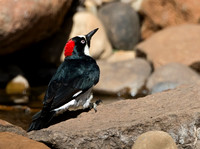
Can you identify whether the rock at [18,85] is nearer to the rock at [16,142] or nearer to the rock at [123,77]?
the rock at [123,77]

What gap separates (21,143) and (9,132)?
→ 0.30 metres

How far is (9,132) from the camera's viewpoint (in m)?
4.27

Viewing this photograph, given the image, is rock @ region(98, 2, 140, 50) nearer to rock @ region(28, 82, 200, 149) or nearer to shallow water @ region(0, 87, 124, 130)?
shallow water @ region(0, 87, 124, 130)

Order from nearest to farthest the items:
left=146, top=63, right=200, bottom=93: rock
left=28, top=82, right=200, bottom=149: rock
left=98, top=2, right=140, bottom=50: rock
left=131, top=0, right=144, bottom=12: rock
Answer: left=28, top=82, right=200, bottom=149: rock → left=146, top=63, right=200, bottom=93: rock → left=98, top=2, right=140, bottom=50: rock → left=131, top=0, right=144, bottom=12: rock

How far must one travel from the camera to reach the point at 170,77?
27.7 ft

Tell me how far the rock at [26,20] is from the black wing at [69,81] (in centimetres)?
307

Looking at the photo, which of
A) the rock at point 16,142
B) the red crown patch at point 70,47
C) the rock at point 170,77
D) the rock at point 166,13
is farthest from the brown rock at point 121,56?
the rock at point 16,142

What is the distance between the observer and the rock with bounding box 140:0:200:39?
1046 cm

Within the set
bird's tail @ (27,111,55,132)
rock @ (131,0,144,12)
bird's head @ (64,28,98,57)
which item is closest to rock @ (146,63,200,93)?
rock @ (131,0,144,12)

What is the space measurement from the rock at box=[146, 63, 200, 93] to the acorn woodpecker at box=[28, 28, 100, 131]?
327 centimetres

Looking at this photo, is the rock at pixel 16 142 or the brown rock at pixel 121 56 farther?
the brown rock at pixel 121 56

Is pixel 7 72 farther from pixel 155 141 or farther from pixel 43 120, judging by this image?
pixel 155 141

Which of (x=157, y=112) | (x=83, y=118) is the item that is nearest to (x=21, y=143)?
(x=83, y=118)

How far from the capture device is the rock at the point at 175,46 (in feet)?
29.9
